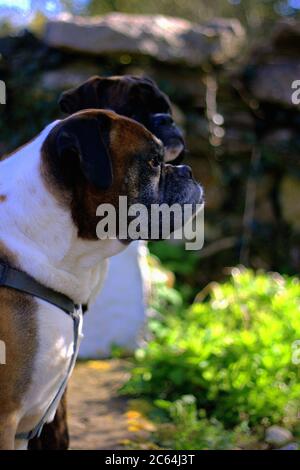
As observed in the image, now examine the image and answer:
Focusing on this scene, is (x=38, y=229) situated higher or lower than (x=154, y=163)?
lower

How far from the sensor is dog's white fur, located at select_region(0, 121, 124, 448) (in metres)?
2.72

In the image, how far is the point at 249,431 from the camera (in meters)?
4.03

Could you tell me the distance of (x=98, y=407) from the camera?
4527 millimetres

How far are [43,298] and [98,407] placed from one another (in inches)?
76.7

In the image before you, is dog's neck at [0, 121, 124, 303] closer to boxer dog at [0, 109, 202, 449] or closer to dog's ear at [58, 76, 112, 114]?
boxer dog at [0, 109, 202, 449]

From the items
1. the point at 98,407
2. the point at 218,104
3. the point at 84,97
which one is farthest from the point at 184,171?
the point at 218,104

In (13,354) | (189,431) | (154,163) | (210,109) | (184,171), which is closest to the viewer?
(13,354)

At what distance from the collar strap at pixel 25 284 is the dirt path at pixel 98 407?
129 cm

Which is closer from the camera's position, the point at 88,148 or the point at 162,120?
the point at 88,148

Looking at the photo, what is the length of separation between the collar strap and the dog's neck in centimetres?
2

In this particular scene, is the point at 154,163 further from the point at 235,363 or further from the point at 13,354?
the point at 235,363

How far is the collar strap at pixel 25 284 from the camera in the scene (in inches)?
105

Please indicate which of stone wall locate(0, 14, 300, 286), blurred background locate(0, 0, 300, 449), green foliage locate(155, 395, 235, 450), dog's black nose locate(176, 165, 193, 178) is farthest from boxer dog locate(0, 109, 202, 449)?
stone wall locate(0, 14, 300, 286)
